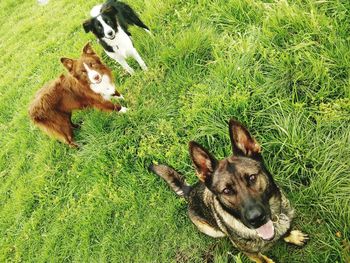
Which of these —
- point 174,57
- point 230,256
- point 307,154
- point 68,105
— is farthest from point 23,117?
point 307,154

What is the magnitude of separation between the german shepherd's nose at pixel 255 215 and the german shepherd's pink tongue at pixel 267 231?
202mm

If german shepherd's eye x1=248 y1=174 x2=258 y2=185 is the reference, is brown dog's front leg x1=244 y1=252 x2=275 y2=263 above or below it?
below

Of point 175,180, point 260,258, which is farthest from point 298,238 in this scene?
point 175,180

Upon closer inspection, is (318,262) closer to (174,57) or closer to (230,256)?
(230,256)

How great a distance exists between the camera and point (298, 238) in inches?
119

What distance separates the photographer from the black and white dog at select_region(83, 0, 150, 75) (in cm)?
459

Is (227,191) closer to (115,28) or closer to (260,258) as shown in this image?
(260,258)

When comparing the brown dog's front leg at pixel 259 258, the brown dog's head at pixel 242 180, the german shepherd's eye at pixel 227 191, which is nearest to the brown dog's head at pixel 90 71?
the brown dog's head at pixel 242 180

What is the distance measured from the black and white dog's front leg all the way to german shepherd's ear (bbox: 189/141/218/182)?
8.69ft

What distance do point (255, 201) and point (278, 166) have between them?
39.2 inches

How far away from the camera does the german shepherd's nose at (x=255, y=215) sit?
2525mm

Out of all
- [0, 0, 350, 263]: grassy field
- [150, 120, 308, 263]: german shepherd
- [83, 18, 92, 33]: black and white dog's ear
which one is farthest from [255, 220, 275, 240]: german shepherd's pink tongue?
[83, 18, 92, 33]: black and white dog's ear

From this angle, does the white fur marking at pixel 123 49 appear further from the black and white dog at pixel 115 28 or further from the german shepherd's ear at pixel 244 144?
the german shepherd's ear at pixel 244 144

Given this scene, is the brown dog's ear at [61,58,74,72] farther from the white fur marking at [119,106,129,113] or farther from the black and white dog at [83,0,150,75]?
the white fur marking at [119,106,129,113]
